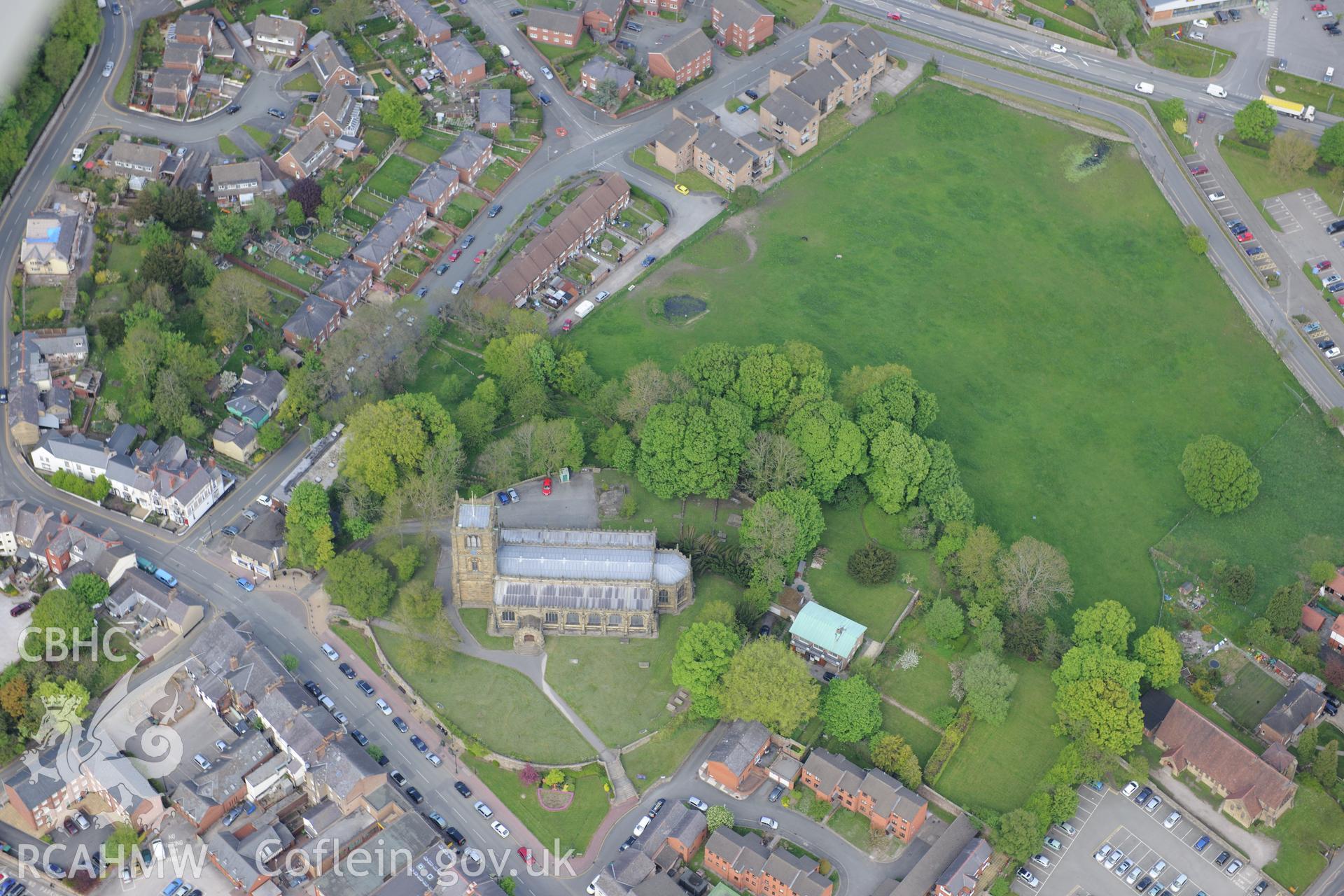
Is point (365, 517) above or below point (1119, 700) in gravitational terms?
below

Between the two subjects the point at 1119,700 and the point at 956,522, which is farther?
the point at 956,522

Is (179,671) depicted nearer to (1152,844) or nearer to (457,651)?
(457,651)

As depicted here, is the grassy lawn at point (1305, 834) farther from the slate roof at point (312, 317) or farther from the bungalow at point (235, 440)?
the slate roof at point (312, 317)

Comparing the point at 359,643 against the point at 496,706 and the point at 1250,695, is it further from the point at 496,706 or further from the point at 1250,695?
the point at 1250,695

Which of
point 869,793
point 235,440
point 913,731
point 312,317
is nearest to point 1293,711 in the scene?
point 913,731

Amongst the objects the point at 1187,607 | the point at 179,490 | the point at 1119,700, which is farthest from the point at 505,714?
the point at 1187,607

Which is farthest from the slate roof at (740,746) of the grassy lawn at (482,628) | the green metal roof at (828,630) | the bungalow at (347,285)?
the bungalow at (347,285)
